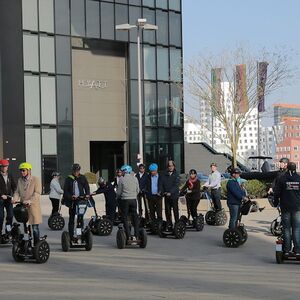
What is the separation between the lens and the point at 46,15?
43844 millimetres

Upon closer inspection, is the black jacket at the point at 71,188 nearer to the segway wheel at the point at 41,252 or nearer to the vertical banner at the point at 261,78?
the segway wheel at the point at 41,252

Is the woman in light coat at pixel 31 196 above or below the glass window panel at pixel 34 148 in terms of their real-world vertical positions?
below

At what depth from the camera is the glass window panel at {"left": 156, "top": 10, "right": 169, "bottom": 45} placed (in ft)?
163

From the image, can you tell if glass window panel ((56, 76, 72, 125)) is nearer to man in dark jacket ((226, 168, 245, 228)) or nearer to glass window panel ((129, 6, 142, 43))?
glass window panel ((129, 6, 142, 43))

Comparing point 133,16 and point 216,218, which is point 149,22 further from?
point 216,218

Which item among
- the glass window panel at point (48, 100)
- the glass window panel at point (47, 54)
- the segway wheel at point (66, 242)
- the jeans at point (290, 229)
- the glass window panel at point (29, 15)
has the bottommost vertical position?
the segway wheel at point (66, 242)

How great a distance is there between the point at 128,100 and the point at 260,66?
13082mm

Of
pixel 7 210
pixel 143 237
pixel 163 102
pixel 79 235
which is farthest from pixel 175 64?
pixel 79 235

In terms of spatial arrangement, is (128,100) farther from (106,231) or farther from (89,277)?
(89,277)

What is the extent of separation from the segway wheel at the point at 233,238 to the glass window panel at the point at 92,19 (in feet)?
110

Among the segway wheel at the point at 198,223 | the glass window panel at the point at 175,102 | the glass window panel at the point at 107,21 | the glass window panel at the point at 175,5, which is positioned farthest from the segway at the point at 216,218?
the glass window panel at the point at 175,5

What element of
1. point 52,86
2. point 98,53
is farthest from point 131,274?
point 98,53

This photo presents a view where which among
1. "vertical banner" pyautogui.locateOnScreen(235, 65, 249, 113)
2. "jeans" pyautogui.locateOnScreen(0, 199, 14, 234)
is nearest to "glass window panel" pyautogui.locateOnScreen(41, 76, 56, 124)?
"vertical banner" pyautogui.locateOnScreen(235, 65, 249, 113)

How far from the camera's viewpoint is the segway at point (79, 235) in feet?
44.1
